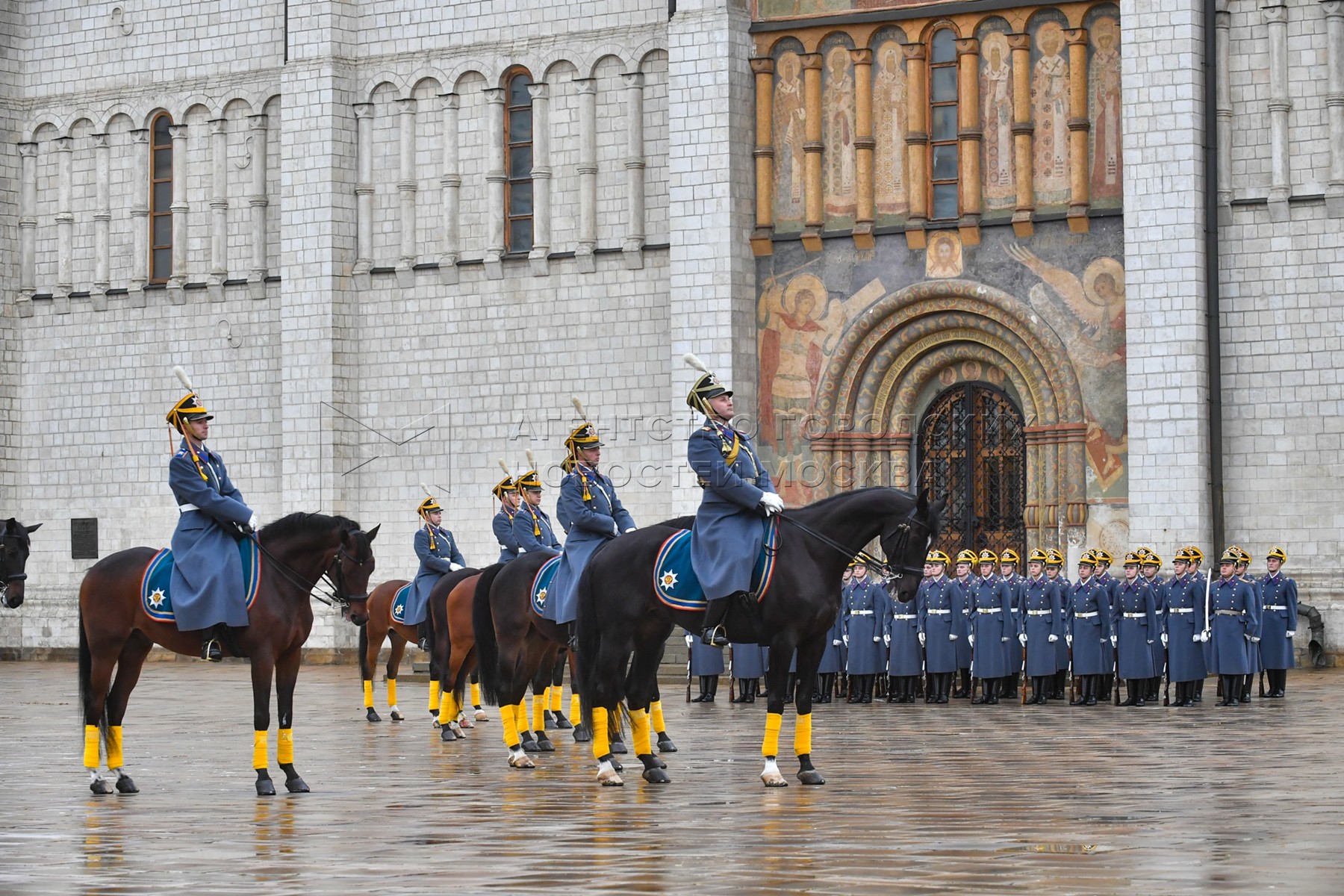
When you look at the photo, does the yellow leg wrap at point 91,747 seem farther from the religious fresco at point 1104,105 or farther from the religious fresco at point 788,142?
the religious fresco at point 1104,105

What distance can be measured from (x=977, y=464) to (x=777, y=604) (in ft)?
50.4

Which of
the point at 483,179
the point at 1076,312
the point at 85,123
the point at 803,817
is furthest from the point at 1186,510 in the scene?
the point at 85,123

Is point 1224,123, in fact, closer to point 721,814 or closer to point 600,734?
point 600,734

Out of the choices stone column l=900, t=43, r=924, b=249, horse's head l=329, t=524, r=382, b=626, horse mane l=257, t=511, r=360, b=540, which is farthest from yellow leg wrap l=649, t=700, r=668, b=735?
stone column l=900, t=43, r=924, b=249

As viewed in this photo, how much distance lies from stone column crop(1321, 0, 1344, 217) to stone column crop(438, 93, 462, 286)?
12.5m

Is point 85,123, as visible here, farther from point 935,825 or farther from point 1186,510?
point 935,825

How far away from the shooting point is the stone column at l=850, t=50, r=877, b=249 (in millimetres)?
27188

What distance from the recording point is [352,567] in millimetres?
12844

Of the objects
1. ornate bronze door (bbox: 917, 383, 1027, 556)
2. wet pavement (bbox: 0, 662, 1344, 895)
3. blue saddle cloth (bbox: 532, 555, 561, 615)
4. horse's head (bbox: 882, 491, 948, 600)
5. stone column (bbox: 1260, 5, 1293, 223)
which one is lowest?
wet pavement (bbox: 0, 662, 1344, 895)

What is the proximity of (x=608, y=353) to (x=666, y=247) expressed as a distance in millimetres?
1746

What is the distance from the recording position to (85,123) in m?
33.8

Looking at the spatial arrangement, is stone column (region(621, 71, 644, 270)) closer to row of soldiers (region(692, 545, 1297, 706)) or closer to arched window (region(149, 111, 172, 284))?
row of soldiers (region(692, 545, 1297, 706))

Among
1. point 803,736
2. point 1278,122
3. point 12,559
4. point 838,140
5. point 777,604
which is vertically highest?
point 838,140

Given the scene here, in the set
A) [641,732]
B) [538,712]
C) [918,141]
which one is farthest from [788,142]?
[641,732]
